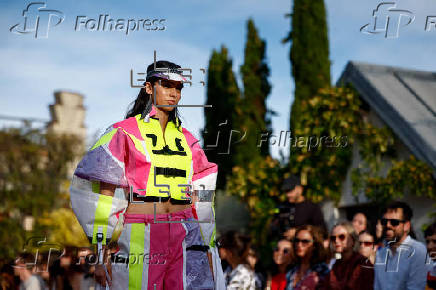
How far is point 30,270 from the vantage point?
20.3 feet

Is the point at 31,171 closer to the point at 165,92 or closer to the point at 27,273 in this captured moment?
the point at 27,273

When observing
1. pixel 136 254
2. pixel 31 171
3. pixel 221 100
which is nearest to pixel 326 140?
pixel 221 100

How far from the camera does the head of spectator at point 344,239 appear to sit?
5720 mm

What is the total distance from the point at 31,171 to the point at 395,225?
61.1 feet

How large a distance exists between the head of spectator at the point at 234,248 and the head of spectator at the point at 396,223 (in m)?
2.03

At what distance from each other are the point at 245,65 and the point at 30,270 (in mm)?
11745

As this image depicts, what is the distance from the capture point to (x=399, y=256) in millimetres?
5137

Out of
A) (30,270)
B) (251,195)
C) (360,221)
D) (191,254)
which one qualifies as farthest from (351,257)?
(251,195)

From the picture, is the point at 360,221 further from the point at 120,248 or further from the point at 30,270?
the point at 120,248

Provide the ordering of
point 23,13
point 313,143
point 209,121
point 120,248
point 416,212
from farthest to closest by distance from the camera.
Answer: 1. point 209,121
2. point 313,143
3. point 416,212
4. point 23,13
5. point 120,248

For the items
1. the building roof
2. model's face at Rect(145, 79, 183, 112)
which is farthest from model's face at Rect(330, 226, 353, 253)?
model's face at Rect(145, 79, 183, 112)

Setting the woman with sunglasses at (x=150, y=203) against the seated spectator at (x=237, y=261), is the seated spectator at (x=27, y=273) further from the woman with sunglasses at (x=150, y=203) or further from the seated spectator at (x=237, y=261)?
the woman with sunglasses at (x=150, y=203)

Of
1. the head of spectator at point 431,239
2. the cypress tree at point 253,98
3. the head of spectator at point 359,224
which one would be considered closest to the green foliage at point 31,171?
the cypress tree at point 253,98

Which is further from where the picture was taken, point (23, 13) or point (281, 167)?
point (281, 167)
